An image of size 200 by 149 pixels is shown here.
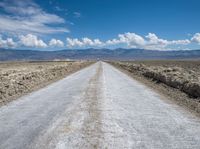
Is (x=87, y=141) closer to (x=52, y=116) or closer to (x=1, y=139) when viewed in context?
(x=1, y=139)

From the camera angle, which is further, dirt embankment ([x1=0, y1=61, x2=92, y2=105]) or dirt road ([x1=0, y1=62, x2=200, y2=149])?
dirt embankment ([x1=0, y1=61, x2=92, y2=105])

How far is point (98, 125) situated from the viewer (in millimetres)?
8297

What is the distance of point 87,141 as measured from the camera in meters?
6.80

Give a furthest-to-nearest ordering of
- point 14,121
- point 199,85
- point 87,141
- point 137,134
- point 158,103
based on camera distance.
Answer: point 199,85, point 158,103, point 14,121, point 137,134, point 87,141

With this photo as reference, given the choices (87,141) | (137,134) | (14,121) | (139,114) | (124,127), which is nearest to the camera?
(87,141)

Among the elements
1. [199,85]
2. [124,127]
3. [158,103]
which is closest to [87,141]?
[124,127]

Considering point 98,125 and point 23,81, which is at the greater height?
point 98,125

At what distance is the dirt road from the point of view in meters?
6.72

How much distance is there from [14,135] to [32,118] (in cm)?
200

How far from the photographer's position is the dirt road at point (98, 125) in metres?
6.72

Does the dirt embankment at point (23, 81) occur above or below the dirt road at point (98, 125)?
below

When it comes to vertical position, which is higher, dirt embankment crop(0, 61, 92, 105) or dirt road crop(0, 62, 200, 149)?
dirt road crop(0, 62, 200, 149)

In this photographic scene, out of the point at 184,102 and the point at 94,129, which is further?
the point at 184,102

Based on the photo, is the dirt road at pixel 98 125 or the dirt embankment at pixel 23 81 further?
the dirt embankment at pixel 23 81
